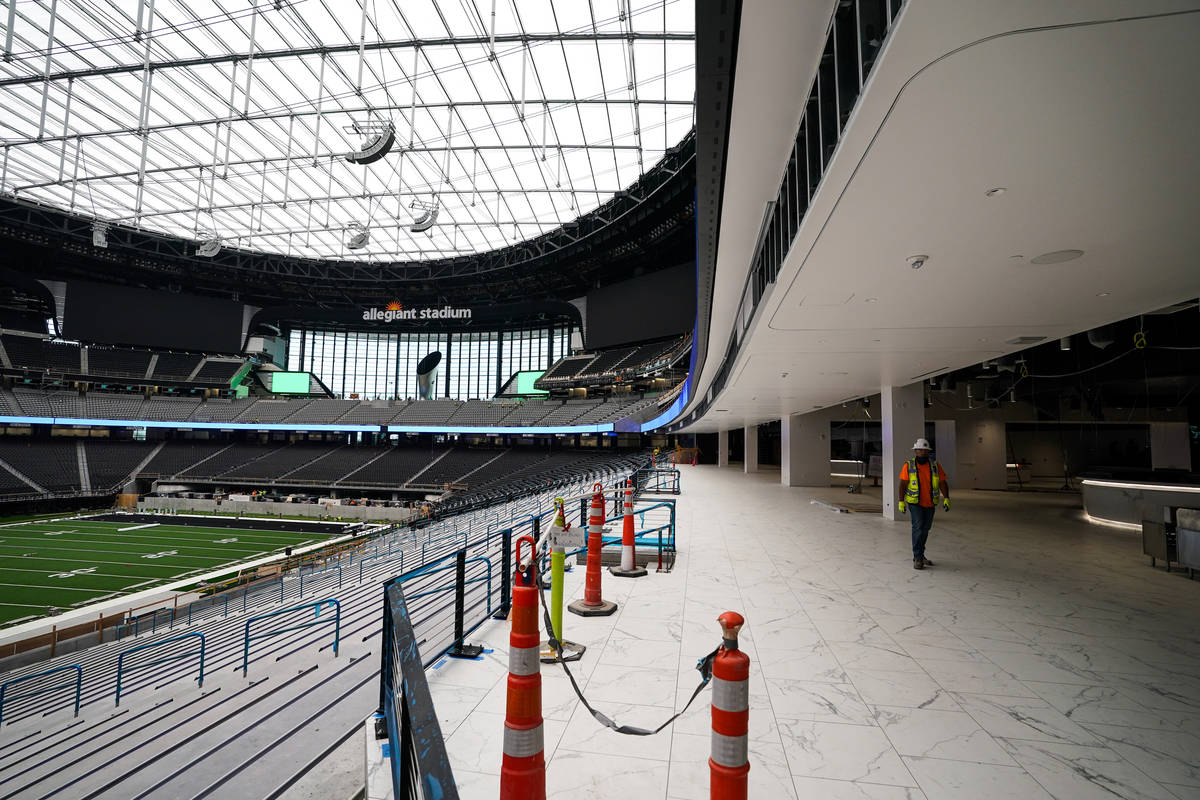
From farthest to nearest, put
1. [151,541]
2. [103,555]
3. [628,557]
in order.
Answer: [151,541] < [103,555] < [628,557]

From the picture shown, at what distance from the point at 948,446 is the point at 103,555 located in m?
38.0

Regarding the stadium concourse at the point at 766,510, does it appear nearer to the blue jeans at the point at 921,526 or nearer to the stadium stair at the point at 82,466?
the blue jeans at the point at 921,526

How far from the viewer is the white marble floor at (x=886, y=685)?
2.72m

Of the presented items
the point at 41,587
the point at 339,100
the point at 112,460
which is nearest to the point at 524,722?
the point at 41,587

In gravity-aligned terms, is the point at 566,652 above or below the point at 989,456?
below

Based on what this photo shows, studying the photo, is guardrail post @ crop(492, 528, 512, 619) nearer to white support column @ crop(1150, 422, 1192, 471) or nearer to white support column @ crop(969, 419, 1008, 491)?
white support column @ crop(1150, 422, 1192, 471)

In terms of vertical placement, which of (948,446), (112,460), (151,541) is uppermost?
(948,446)

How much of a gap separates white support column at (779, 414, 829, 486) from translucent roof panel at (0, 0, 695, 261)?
15.0 metres

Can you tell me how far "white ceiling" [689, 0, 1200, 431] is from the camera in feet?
7.07

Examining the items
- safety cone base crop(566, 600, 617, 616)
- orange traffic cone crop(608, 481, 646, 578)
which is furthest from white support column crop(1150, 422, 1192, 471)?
safety cone base crop(566, 600, 617, 616)

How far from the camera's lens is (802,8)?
3.14m

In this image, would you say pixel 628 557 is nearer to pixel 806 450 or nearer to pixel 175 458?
pixel 806 450

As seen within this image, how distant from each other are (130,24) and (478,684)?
27.2m

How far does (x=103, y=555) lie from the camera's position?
78.3 feet
